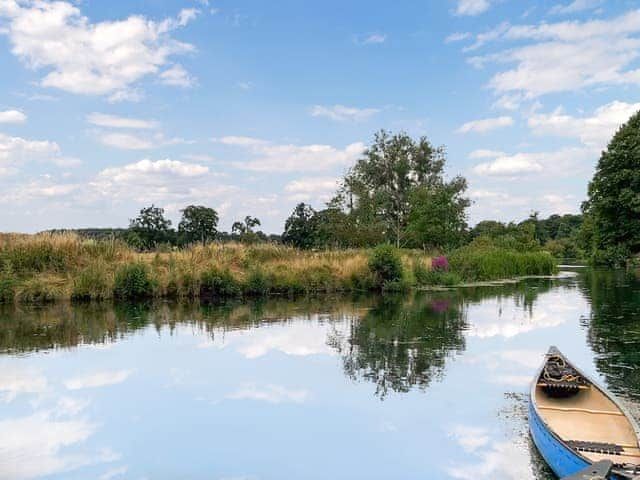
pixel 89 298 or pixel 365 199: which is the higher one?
pixel 365 199

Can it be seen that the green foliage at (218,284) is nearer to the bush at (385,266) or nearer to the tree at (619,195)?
the bush at (385,266)

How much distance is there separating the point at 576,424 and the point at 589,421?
156 mm

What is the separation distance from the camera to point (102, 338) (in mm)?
12875

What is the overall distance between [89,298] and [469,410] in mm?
16056

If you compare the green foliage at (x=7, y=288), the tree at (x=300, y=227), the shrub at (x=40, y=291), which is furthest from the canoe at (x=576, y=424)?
the tree at (x=300, y=227)

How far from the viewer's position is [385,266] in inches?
928

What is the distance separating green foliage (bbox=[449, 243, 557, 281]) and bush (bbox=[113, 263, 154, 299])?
1524 cm

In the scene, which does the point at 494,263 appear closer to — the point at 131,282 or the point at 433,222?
the point at 433,222

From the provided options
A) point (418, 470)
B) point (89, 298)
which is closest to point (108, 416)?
point (418, 470)

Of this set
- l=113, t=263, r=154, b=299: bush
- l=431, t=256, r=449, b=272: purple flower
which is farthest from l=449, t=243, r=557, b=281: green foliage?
l=113, t=263, r=154, b=299: bush

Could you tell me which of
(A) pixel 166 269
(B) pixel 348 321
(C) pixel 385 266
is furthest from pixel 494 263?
(A) pixel 166 269

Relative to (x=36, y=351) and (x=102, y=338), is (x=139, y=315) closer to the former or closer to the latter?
(x=102, y=338)

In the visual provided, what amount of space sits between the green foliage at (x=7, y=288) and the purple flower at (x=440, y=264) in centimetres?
1767

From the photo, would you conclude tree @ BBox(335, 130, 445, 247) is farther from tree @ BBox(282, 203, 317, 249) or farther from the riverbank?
the riverbank
